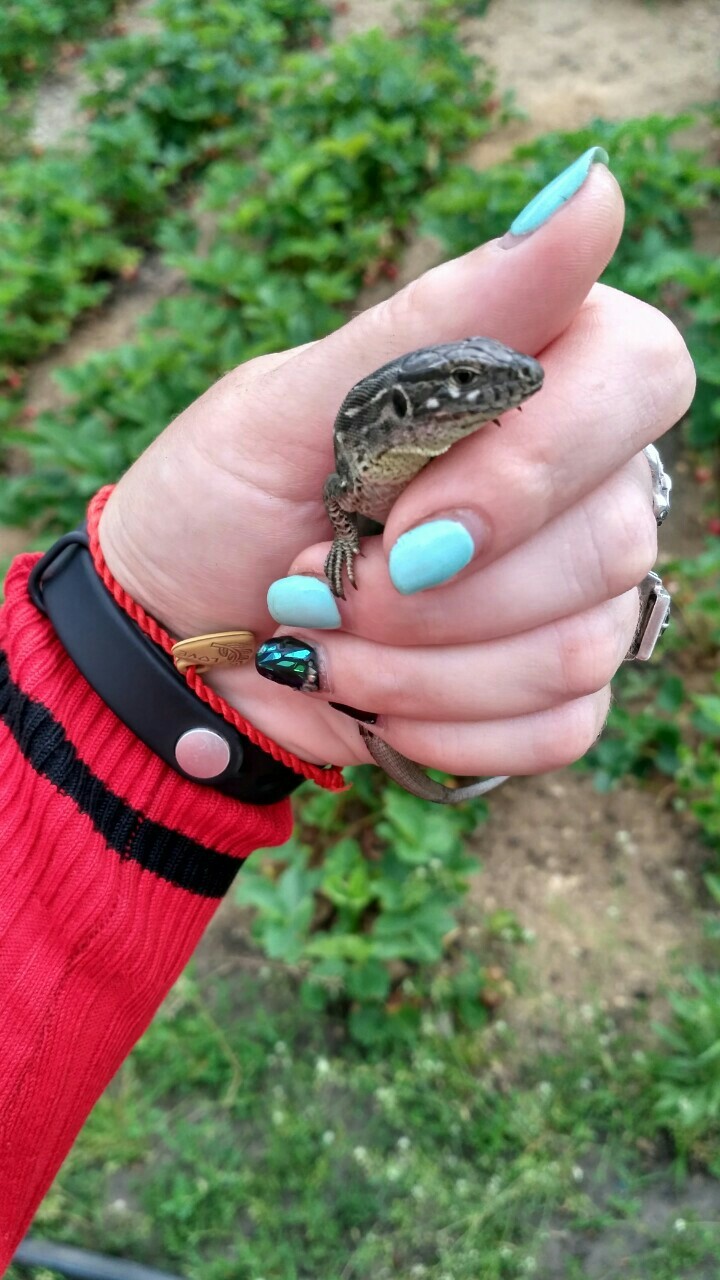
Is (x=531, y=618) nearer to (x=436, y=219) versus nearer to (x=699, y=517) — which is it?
(x=699, y=517)

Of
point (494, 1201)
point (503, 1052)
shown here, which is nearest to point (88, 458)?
point (503, 1052)

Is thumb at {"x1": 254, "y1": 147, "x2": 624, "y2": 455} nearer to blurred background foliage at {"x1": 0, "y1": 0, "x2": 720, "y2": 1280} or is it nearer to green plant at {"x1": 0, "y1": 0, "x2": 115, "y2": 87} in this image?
blurred background foliage at {"x1": 0, "y1": 0, "x2": 720, "y2": 1280}

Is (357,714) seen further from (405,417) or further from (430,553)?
(405,417)

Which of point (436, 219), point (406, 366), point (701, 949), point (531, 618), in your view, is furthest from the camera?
point (436, 219)

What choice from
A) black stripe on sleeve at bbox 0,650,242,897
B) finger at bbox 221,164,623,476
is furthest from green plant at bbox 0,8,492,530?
finger at bbox 221,164,623,476

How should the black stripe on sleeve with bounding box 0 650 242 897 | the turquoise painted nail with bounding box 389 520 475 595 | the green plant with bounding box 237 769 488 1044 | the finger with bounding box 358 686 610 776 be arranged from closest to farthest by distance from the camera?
the turquoise painted nail with bounding box 389 520 475 595
the finger with bounding box 358 686 610 776
the black stripe on sleeve with bounding box 0 650 242 897
the green plant with bounding box 237 769 488 1044

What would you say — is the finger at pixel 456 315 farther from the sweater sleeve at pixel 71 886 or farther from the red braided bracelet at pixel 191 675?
the sweater sleeve at pixel 71 886
